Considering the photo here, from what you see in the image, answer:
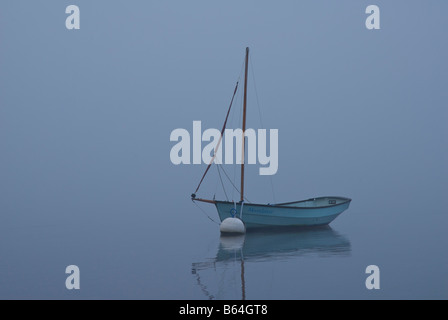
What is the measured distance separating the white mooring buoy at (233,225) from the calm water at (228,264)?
22.0 inches

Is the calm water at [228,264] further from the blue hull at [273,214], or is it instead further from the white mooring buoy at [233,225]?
the blue hull at [273,214]

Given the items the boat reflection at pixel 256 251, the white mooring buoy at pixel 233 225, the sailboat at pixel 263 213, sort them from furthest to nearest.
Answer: the sailboat at pixel 263 213
the white mooring buoy at pixel 233 225
the boat reflection at pixel 256 251

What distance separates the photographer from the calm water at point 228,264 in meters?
17.5

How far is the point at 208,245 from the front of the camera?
30.8 m

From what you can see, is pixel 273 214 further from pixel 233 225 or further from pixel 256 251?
pixel 256 251

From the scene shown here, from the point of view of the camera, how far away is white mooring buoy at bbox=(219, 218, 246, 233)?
31.8 m

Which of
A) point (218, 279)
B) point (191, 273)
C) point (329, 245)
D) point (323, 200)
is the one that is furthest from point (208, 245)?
point (323, 200)

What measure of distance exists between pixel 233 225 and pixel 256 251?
5512mm

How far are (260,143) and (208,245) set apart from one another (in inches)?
292

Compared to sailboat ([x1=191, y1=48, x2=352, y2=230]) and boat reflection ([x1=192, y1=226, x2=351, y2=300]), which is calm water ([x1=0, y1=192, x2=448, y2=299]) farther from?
sailboat ([x1=191, y1=48, x2=352, y2=230])

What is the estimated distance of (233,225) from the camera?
31.8 metres

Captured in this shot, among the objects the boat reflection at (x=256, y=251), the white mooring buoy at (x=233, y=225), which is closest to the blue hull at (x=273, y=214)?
the boat reflection at (x=256, y=251)

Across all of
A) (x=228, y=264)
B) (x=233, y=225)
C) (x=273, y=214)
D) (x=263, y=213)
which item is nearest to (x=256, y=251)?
(x=228, y=264)
